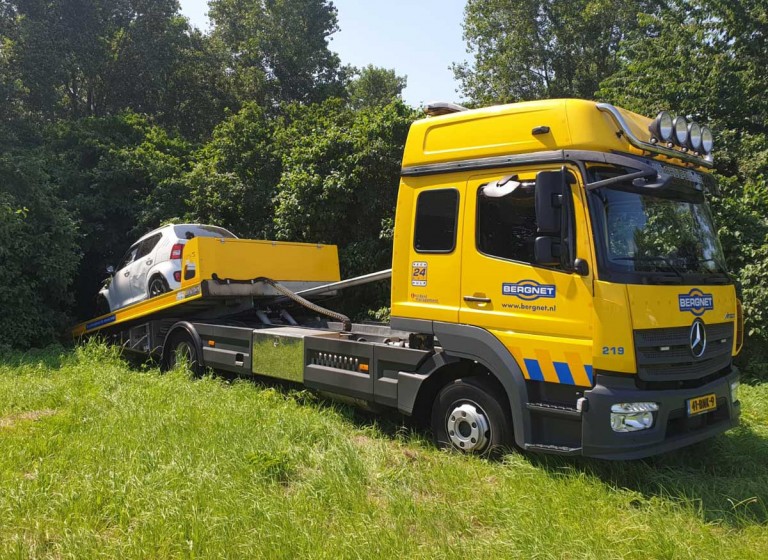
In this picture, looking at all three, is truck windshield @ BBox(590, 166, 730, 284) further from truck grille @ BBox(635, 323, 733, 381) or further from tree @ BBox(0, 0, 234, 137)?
tree @ BBox(0, 0, 234, 137)

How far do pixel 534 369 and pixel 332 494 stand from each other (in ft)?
5.63

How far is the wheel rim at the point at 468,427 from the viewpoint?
4.68m

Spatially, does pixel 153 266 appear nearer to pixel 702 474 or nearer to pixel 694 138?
pixel 694 138

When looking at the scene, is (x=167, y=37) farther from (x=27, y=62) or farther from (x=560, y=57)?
(x=560, y=57)

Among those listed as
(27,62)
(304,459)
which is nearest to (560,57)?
(27,62)

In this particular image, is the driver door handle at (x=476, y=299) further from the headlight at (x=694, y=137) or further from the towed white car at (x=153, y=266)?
the towed white car at (x=153, y=266)

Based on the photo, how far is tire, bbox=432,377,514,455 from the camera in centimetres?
457

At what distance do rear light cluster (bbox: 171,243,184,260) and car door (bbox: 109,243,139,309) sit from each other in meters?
1.61

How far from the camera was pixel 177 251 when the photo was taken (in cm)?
917

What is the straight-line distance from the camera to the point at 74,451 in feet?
15.8

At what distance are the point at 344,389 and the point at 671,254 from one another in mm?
3219

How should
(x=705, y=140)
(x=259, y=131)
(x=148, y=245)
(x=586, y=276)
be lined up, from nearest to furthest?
(x=586, y=276)
(x=705, y=140)
(x=148, y=245)
(x=259, y=131)

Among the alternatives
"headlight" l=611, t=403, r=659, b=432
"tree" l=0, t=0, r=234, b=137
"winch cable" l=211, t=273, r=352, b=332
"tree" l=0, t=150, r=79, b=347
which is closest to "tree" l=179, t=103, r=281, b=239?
"tree" l=0, t=150, r=79, b=347

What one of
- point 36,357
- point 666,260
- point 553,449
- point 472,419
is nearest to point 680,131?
point 666,260
